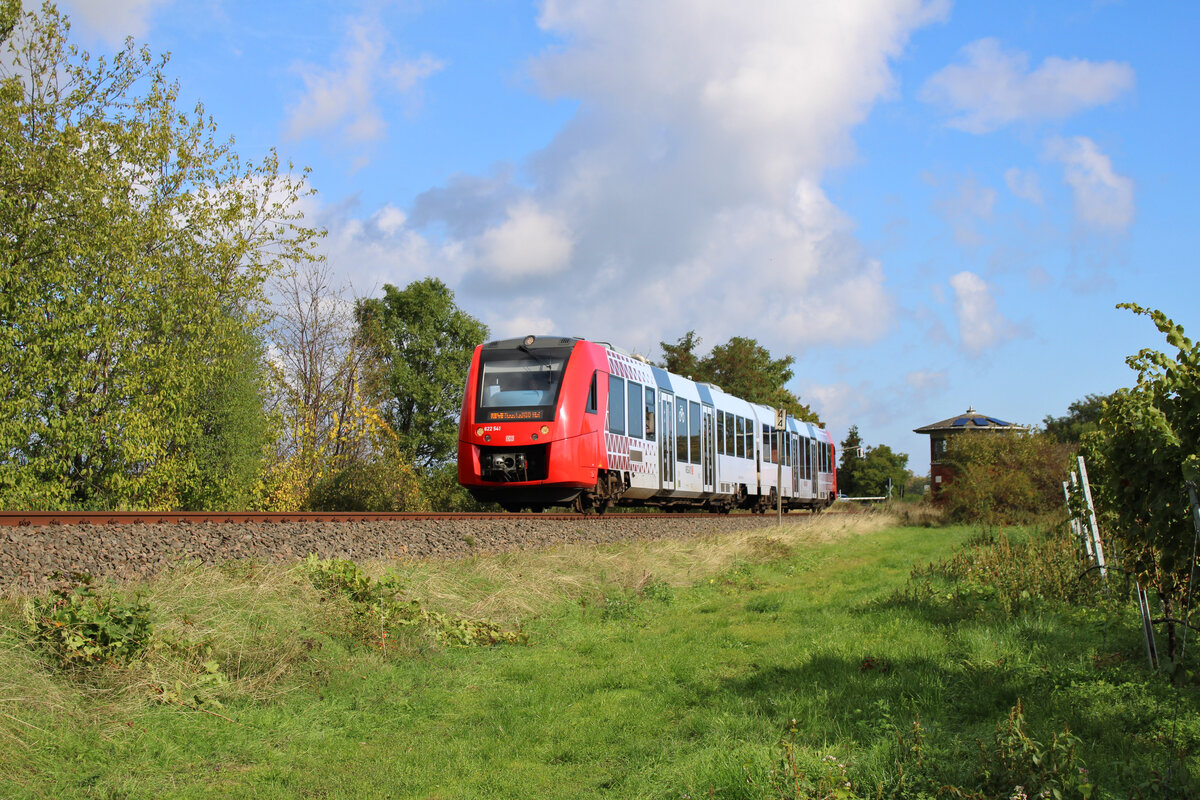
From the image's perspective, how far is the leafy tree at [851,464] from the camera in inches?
3442

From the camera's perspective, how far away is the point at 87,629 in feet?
19.2

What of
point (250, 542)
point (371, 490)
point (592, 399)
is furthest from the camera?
point (371, 490)

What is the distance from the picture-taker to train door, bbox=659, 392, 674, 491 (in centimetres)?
2130

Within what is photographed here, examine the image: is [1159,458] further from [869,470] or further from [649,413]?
[869,470]

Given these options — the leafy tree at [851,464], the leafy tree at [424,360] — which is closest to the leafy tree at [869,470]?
the leafy tree at [851,464]

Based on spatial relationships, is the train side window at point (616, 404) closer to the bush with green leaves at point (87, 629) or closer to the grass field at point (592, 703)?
the grass field at point (592, 703)

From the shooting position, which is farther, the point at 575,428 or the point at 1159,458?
the point at 575,428

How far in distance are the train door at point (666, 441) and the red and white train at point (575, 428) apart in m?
0.02

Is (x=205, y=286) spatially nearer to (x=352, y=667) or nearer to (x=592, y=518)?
(x=592, y=518)

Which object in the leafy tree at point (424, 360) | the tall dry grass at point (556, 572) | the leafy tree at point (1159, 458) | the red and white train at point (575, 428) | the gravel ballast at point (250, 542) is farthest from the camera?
the leafy tree at point (424, 360)

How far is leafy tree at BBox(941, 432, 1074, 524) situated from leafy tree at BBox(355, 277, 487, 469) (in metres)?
25.9

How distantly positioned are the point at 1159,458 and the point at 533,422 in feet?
40.7

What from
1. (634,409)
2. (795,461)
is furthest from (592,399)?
(795,461)

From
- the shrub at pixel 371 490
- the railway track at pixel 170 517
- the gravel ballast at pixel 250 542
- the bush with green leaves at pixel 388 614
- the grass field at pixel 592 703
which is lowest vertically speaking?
the grass field at pixel 592 703
